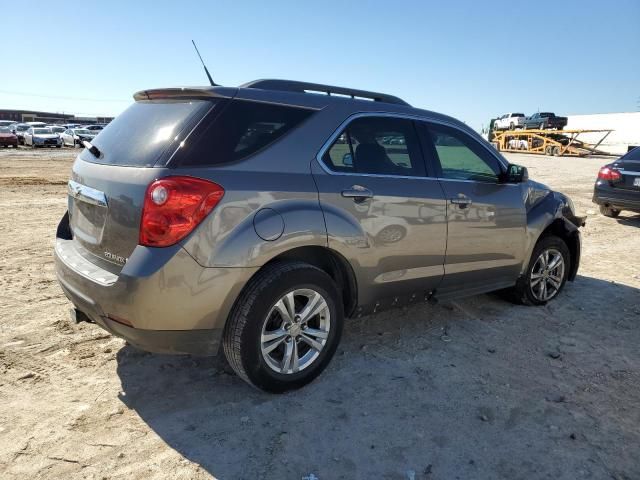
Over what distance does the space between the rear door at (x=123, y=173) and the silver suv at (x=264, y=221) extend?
1cm

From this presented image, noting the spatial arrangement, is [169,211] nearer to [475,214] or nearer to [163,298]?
[163,298]

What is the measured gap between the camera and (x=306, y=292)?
121 inches

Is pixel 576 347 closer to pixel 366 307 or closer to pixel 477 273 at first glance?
pixel 477 273

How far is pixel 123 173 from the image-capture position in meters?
2.76

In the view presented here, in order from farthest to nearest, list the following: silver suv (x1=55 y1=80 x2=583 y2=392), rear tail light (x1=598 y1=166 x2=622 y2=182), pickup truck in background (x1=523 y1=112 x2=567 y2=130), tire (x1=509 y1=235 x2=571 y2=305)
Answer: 1. pickup truck in background (x1=523 y1=112 x2=567 y2=130)
2. rear tail light (x1=598 y1=166 x2=622 y2=182)
3. tire (x1=509 y1=235 x2=571 y2=305)
4. silver suv (x1=55 y1=80 x2=583 y2=392)

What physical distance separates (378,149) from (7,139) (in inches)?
1433

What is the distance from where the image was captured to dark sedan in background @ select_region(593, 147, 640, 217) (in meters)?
9.15

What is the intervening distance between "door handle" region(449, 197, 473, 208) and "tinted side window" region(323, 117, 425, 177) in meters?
0.35

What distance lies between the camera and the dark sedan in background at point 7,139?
3241cm

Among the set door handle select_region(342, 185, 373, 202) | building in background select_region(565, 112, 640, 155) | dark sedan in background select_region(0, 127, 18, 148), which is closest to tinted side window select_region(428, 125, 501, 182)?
door handle select_region(342, 185, 373, 202)

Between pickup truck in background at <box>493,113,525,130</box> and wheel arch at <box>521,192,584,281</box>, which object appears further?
pickup truck in background at <box>493,113,525,130</box>

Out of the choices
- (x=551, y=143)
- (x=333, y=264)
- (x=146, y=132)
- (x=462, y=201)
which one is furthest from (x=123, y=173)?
(x=551, y=143)

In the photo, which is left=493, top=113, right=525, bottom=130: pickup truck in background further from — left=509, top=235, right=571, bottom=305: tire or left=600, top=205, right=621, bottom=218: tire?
Result: left=509, top=235, right=571, bottom=305: tire

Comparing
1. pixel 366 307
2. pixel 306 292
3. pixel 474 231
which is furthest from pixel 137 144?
pixel 474 231
